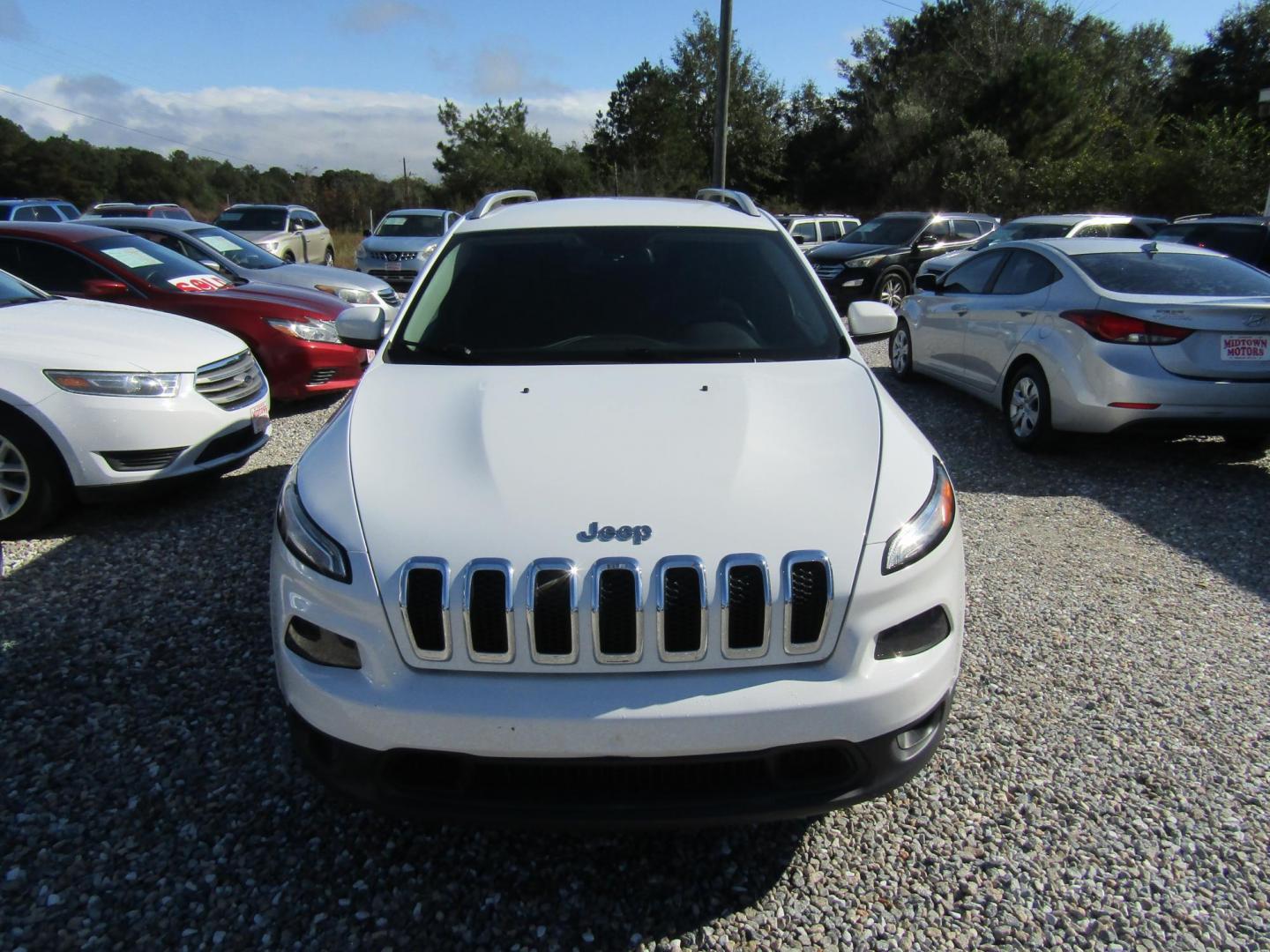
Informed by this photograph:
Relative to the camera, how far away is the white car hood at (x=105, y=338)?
450 centimetres

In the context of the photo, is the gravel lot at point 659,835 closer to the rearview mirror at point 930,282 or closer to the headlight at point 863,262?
the rearview mirror at point 930,282

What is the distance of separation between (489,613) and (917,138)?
42.8 metres

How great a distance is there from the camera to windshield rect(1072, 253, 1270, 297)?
5.80m

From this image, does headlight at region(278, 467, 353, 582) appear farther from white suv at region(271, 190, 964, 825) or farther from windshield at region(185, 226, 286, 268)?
windshield at region(185, 226, 286, 268)

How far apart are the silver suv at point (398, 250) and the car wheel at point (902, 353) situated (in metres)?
10.5

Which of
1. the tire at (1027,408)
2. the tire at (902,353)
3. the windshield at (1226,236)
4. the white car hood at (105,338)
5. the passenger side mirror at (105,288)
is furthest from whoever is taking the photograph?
the windshield at (1226,236)

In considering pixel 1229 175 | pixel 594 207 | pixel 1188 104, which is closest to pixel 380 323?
pixel 594 207

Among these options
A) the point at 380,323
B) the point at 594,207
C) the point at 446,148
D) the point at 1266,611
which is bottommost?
the point at 1266,611

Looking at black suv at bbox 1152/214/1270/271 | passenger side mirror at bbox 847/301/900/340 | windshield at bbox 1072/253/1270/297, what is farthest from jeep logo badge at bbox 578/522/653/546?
black suv at bbox 1152/214/1270/271

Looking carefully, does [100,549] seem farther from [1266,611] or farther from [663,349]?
[1266,611]

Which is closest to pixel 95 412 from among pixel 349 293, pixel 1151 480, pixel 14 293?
pixel 14 293

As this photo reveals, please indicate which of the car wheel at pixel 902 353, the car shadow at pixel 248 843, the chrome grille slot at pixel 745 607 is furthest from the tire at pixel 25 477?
the car wheel at pixel 902 353

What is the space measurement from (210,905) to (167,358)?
3511mm

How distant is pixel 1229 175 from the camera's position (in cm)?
2222
